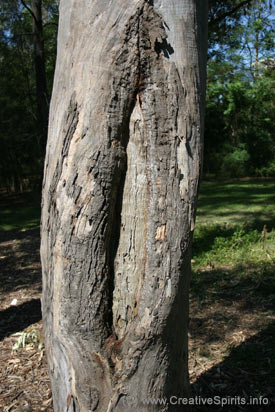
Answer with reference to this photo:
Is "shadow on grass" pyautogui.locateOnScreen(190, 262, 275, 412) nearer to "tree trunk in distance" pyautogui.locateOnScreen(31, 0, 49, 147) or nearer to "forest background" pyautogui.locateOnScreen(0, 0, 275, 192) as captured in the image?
"forest background" pyautogui.locateOnScreen(0, 0, 275, 192)

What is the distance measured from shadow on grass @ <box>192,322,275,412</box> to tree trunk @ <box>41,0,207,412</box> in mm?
961

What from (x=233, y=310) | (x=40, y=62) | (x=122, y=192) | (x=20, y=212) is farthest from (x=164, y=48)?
(x=20, y=212)

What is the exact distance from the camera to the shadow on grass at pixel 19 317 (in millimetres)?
4305

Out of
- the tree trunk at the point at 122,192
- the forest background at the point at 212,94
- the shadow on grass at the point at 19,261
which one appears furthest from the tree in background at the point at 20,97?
the tree trunk at the point at 122,192

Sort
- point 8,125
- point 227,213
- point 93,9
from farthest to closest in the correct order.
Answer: point 8,125
point 227,213
point 93,9

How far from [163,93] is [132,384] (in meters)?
1.35

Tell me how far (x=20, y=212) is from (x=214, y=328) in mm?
11089

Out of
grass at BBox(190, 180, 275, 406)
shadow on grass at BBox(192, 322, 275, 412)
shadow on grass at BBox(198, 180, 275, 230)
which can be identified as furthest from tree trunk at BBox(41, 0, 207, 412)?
shadow on grass at BBox(198, 180, 275, 230)

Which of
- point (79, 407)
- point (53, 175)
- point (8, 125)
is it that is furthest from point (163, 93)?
point (8, 125)

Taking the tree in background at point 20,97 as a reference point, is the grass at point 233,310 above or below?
below

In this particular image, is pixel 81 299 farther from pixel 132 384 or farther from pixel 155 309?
pixel 132 384

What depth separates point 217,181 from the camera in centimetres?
2003

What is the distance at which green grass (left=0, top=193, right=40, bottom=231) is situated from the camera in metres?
11.2

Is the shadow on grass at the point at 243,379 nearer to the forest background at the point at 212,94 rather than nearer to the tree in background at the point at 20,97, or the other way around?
the forest background at the point at 212,94
